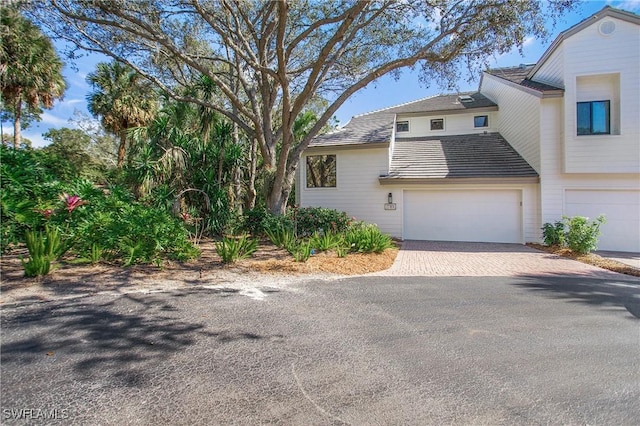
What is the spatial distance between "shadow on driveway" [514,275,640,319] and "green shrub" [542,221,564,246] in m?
4.12

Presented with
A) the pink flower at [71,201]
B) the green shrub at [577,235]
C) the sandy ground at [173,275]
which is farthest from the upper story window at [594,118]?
the pink flower at [71,201]

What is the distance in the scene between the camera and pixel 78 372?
269 cm

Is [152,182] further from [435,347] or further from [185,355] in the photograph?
[435,347]

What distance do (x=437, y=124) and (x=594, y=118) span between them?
301 inches

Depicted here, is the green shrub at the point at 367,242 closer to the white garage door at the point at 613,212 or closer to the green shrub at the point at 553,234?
the green shrub at the point at 553,234

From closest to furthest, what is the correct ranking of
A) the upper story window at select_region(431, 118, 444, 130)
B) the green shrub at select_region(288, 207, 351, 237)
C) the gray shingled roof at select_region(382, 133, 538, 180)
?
the green shrub at select_region(288, 207, 351, 237) < the gray shingled roof at select_region(382, 133, 538, 180) < the upper story window at select_region(431, 118, 444, 130)

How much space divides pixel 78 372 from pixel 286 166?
8.22 metres

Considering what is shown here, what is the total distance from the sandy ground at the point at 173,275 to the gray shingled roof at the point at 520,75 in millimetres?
9420

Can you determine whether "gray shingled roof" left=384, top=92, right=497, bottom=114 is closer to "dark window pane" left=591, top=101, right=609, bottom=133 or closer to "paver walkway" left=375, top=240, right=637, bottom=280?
"dark window pane" left=591, top=101, right=609, bottom=133

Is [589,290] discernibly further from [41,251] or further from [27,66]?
[27,66]

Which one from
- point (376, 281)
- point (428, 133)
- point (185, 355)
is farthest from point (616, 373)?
point (428, 133)

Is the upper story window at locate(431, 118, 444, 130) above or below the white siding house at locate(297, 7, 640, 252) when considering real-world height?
above

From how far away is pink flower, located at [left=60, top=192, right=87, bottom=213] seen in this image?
646 cm

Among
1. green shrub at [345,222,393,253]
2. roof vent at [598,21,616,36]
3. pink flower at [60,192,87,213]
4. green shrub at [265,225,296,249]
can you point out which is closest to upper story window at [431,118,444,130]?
roof vent at [598,21,616,36]
